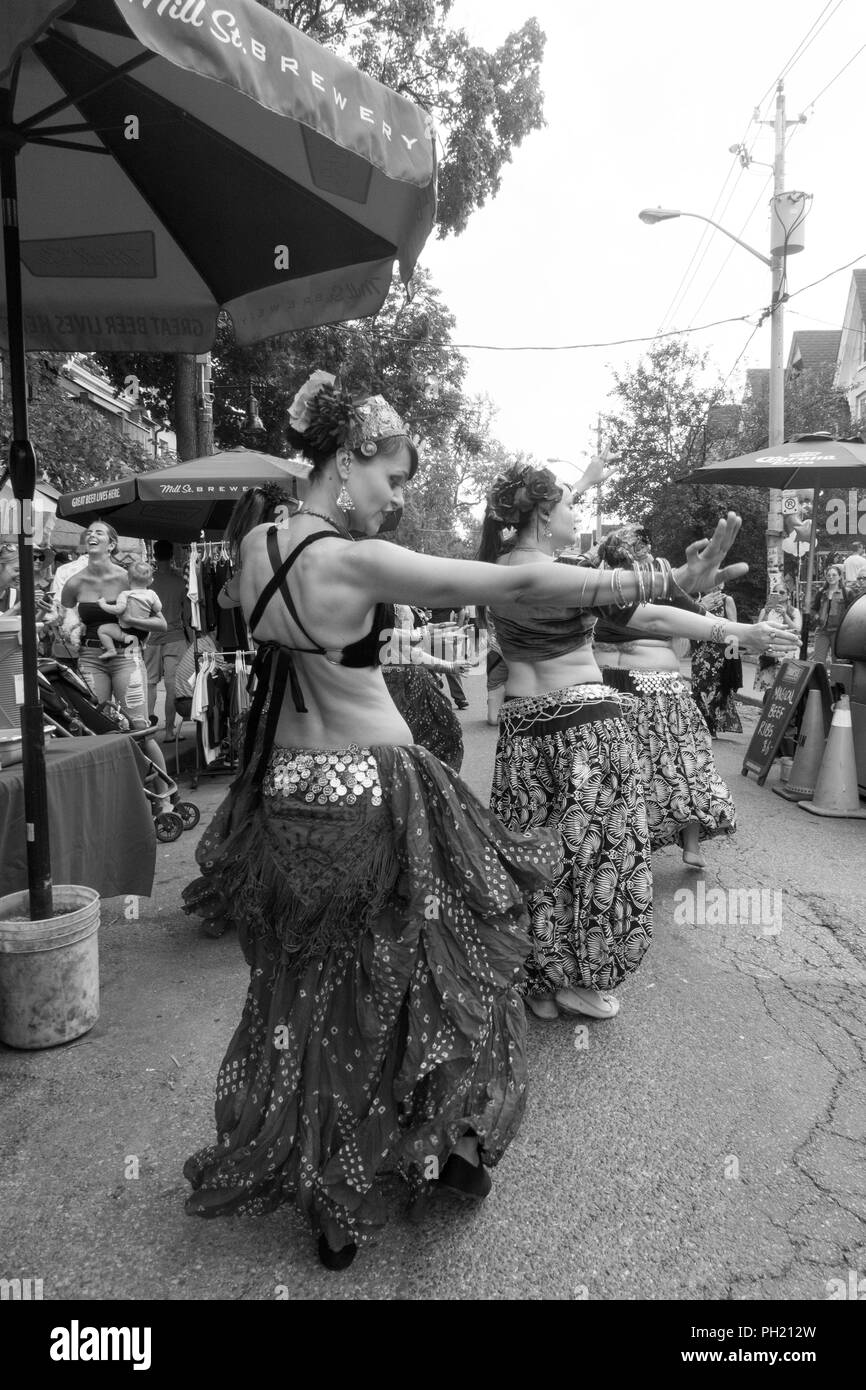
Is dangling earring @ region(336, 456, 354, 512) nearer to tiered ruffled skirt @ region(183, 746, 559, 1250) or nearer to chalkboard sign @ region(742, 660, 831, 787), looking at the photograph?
tiered ruffled skirt @ region(183, 746, 559, 1250)

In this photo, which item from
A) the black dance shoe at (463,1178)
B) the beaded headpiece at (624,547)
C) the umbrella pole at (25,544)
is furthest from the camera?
the beaded headpiece at (624,547)

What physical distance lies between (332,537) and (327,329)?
48.8 feet

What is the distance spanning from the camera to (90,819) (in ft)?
12.7

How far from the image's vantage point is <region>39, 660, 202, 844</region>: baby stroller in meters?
4.81

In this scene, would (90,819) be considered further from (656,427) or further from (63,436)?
(656,427)

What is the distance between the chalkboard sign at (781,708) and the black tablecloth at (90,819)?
204 inches

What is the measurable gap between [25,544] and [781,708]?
6.26 metres

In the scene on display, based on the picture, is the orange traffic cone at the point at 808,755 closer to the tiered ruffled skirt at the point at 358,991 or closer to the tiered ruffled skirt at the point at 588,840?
the tiered ruffled skirt at the point at 588,840

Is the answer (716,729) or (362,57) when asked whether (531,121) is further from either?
(716,729)

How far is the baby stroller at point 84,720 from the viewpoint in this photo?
15.8ft

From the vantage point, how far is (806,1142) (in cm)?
262

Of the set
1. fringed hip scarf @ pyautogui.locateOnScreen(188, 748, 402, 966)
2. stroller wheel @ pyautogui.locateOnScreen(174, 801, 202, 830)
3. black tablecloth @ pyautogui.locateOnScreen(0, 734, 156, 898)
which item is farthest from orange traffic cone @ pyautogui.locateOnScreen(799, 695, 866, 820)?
fringed hip scarf @ pyautogui.locateOnScreen(188, 748, 402, 966)

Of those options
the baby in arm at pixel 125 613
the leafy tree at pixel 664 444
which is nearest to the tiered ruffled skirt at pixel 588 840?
the baby in arm at pixel 125 613
